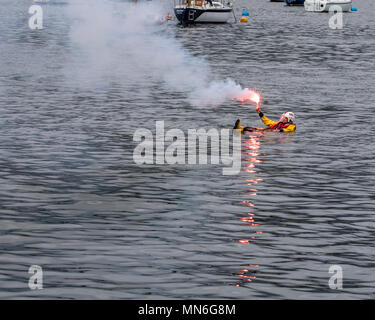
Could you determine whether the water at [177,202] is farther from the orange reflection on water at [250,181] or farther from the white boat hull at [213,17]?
the white boat hull at [213,17]

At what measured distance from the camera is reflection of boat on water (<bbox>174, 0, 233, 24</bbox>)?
13750 centimetres

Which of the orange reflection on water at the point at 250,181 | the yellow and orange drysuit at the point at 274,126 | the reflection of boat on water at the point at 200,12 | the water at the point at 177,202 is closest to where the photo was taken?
the water at the point at 177,202

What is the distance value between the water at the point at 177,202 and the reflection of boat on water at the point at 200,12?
258ft

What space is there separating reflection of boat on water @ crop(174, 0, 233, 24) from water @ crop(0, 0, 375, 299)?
7873 centimetres

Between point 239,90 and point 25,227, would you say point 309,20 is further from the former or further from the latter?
point 25,227

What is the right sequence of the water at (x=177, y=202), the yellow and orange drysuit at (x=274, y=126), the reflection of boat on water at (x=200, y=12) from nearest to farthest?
the water at (x=177, y=202) → the yellow and orange drysuit at (x=274, y=126) → the reflection of boat on water at (x=200, y=12)

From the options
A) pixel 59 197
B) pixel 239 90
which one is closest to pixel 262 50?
pixel 239 90

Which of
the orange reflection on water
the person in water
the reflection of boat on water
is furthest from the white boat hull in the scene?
the orange reflection on water

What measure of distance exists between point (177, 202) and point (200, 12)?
112 meters

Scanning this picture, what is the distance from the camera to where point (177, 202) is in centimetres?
2798

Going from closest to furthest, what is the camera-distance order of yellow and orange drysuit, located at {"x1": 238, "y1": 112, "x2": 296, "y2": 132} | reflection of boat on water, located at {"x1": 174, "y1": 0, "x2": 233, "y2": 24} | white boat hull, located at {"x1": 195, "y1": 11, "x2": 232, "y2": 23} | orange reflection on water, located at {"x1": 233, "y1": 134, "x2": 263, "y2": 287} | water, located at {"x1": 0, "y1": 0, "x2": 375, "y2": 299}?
water, located at {"x1": 0, "y1": 0, "x2": 375, "y2": 299} → orange reflection on water, located at {"x1": 233, "y1": 134, "x2": 263, "y2": 287} → yellow and orange drysuit, located at {"x1": 238, "y1": 112, "x2": 296, "y2": 132} → reflection of boat on water, located at {"x1": 174, "y1": 0, "x2": 233, "y2": 24} → white boat hull, located at {"x1": 195, "y1": 11, "x2": 232, "y2": 23}

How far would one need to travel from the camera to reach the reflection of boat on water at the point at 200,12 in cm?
13750

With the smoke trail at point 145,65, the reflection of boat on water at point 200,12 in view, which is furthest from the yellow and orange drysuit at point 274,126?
the reflection of boat on water at point 200,12

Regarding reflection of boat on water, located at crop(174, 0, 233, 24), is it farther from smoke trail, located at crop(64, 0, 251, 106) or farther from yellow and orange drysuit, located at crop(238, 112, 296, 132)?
yellow and orange drysuit, located at crop(238, 112, 296, 132)
